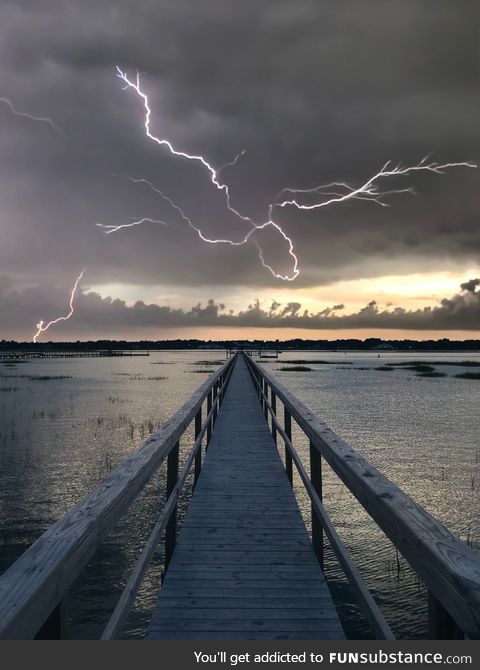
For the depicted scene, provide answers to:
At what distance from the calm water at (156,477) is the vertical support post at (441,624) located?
4.72 metres

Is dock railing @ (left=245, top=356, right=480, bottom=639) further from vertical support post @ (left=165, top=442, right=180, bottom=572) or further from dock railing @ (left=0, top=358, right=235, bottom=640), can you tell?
vertical support post @ (left=165, top=442, right=180, bottom=572)

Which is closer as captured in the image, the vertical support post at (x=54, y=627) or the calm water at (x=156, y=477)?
the vertical support post at (x=54, y=627)

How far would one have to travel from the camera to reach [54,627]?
1455 millimetres

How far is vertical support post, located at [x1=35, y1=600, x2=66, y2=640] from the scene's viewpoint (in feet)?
4.75

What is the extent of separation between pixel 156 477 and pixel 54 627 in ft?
38.1

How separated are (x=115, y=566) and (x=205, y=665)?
602 cm

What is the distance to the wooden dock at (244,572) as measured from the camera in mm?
3033

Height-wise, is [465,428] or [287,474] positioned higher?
[287,474]

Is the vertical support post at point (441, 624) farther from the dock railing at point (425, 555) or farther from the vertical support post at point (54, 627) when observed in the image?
the vertical support post at point (54, 627)

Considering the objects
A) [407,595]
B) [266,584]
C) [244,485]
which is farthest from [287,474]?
[266,584]

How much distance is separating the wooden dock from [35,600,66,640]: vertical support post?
5.59 ft

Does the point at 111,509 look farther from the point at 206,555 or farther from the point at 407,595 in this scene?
the point at 407,595

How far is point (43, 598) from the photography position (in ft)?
4.44

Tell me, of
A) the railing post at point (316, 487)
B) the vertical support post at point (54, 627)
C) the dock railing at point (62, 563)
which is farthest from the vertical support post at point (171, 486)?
the vertical support post at point (54, 627)
